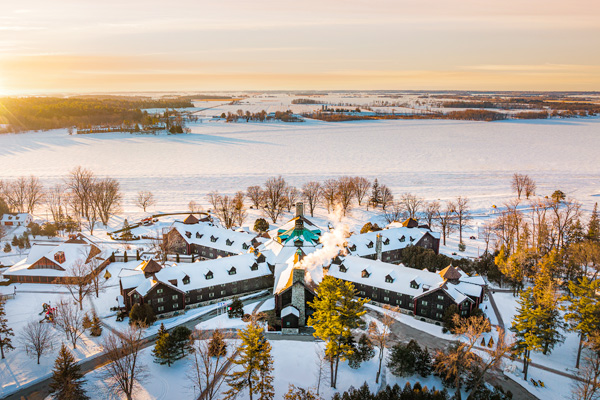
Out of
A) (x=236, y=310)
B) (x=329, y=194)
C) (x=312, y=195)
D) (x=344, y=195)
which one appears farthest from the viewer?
(x=329, y=194)

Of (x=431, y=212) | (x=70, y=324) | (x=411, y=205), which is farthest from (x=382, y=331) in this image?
(x=411, y=205)

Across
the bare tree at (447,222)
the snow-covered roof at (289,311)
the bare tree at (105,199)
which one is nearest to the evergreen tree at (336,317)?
the snow-covered roof at (289,311)

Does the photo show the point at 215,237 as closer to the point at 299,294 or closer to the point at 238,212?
the point at 238,212

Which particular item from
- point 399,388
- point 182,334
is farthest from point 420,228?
point 182,334

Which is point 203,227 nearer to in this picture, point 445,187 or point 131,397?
point 131,397

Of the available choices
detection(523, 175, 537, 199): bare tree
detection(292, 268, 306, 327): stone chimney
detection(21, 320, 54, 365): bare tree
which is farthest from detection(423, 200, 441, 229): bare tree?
detection(21, 320, 54, 365): bare tree

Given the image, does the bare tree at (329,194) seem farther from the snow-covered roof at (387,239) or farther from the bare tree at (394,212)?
the snow-covered roof at (387,239)
